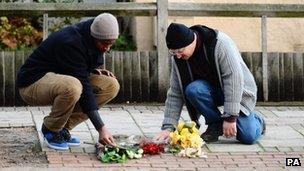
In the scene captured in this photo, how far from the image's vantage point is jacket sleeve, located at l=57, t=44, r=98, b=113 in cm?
667

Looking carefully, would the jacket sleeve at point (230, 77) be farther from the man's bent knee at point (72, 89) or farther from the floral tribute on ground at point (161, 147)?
the man's bent knee at point (72, 89)

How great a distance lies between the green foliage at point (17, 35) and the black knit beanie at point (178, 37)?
4.83 m

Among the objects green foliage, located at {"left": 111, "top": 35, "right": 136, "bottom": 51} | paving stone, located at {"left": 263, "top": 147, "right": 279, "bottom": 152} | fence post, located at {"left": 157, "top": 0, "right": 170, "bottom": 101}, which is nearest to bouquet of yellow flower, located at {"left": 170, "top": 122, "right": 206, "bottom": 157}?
paving stone, located at {"left": 263, "top": 147, "right": 279, "bottom": 152}

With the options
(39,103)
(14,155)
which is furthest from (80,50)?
(14,155)

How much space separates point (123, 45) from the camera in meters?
11.6

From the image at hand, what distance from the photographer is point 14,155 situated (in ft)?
22.6

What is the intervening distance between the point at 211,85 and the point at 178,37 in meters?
0.68

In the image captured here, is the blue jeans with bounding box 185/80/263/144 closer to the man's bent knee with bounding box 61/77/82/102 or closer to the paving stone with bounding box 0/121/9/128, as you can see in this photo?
the man's bent knee with bounding box 61/77/82/102

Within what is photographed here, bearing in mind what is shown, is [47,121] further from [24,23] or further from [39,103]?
[24,23]

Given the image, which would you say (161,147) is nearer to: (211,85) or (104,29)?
(211,85)

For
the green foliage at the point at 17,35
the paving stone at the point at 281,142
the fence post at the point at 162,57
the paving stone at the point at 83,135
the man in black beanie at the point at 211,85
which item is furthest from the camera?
the green foliage at the point at 17,35

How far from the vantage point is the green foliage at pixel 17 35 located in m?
11.4

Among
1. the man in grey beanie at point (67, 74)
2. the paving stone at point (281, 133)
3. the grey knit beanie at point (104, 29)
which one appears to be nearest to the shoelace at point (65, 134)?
the man in grey beanie at point (67, 74)

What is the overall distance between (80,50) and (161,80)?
318cm
